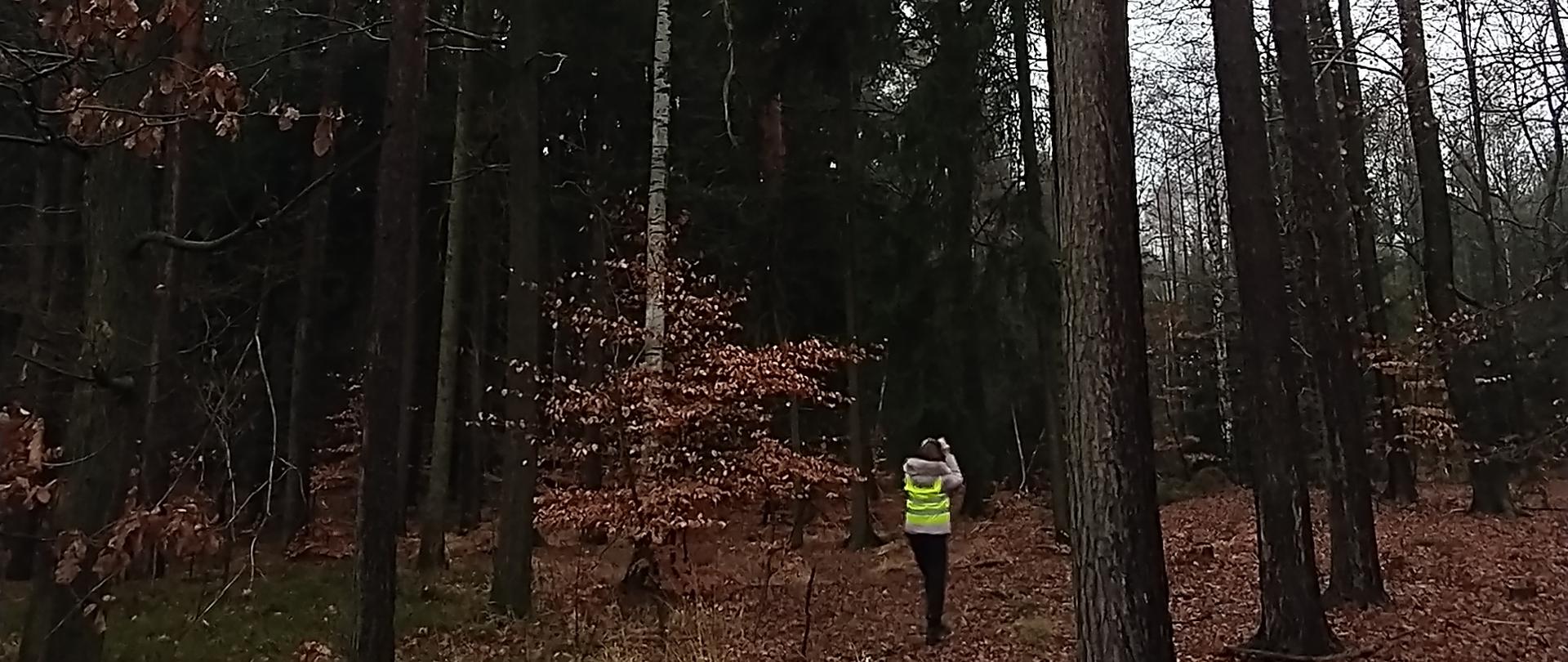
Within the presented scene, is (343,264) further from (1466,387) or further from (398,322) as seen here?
(1466,387)

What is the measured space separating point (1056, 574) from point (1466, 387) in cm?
835

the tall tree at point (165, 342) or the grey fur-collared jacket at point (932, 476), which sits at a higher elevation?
the tall tree at point (165, 342)

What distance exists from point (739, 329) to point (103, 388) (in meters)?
8.02

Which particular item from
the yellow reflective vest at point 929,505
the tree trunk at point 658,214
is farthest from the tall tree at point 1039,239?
the yellow reflective vest at point 929,505

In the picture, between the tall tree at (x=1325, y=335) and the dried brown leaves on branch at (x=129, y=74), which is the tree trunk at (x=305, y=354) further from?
the tall tree at (x=1325, y=335)

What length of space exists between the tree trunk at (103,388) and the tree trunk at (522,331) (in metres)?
4.58

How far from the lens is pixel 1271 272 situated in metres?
8.15

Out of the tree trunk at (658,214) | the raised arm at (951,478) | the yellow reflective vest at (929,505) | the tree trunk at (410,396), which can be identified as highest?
the tree trunk at (658,214)

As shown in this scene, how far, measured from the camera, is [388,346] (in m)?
6.99

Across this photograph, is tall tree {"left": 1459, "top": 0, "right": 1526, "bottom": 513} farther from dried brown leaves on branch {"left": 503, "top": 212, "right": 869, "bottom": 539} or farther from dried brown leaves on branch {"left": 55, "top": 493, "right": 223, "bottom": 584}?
dried brown leaves on branch {"left": 55, "top": 493, "right": 223, "bottom": 584}

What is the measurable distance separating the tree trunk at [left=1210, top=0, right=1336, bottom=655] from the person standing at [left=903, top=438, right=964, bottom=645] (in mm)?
2482

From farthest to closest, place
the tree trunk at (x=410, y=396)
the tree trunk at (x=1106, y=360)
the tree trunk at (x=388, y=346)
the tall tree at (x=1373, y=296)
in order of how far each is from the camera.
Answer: the tall tree at (x=1373, y=296) → the tree trunk at (x=410, y=396) → the tree trunk at (x=388, y=346) → the tree trunk at (x=1106, y=360)

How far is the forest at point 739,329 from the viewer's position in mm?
6117

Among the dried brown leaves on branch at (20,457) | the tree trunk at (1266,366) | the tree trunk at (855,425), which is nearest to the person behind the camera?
the dried brown leaves on branch at (20,457)
